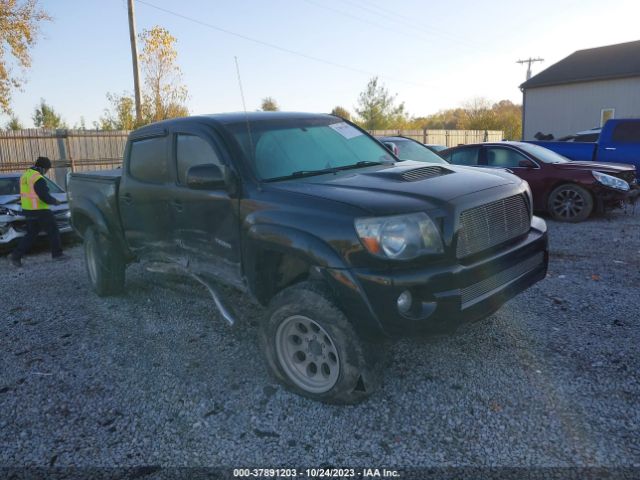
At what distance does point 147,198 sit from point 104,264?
1436 mm

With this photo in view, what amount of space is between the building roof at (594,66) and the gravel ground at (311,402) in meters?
27.5

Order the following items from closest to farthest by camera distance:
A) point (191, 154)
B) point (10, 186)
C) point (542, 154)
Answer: point (191, 154)
point (10, 186)
point (542, 154)

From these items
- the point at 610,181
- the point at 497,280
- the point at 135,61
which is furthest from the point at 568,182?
the point at 135,61

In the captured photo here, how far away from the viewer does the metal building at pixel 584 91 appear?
27.0 m

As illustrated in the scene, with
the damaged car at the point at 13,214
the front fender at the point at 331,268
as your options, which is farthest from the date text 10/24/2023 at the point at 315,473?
the damaged car at the point at 13,214

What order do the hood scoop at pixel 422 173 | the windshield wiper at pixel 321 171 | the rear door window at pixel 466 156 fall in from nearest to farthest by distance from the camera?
the hood scoop at pixel 422 173 → the windshield wiper at pixel 321 171 → the rear door window at pixel 466 156

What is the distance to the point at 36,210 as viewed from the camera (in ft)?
25.7

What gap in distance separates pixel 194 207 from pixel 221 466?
75.7 inches

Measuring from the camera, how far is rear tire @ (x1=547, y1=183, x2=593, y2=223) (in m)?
8.70

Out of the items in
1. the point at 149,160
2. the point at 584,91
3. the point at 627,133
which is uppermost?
the point at 584,91

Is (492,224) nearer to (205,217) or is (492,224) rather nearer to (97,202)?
(205,217)

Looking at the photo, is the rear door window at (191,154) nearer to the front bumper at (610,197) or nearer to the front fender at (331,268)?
the front fender at (331,268)

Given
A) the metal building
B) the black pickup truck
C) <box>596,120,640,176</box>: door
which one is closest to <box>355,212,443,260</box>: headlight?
the black pickup truck

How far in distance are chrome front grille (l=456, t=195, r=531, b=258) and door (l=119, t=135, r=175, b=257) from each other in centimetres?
242
